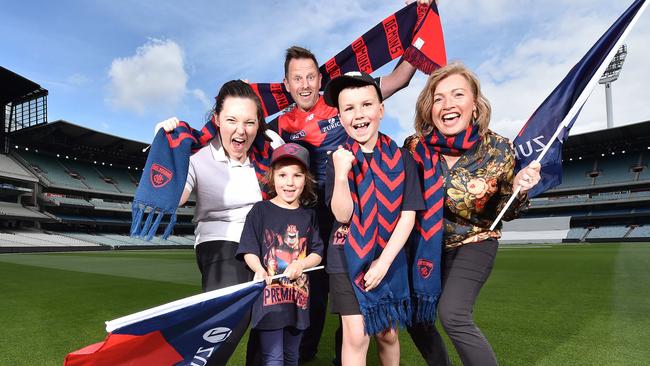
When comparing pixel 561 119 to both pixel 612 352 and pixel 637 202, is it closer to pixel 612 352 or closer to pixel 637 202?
pixel 612 352

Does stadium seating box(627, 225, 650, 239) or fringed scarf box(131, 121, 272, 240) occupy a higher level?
fringed scarf box(131, 121, 272, 240)

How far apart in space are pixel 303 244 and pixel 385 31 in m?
2.50

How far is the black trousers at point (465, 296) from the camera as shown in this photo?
2.01 metres

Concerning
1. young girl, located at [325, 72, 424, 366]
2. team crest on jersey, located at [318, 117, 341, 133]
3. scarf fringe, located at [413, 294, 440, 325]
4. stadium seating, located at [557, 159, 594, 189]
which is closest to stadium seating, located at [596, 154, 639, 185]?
stadium seating, located at [557, 159, 594, 189]

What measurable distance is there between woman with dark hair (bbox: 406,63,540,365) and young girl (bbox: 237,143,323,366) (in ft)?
2.22

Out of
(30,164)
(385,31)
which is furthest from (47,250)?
(385,31)

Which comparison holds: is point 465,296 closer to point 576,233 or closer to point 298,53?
point 298,53

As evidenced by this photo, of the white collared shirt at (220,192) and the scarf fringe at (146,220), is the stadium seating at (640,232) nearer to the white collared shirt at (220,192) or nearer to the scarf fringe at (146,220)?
the white collared shirt at (220,192)

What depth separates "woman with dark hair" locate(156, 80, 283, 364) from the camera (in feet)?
8.16

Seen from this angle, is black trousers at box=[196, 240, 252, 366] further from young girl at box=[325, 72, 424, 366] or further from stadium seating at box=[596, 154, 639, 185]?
stadium seating at box=[596, 154, 639, 185]

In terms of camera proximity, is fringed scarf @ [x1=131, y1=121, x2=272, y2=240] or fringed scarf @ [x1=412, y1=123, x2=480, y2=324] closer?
fringed scarf @ [x1=412, y1=123, x2=480, y2=324]

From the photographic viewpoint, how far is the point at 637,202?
3966cm

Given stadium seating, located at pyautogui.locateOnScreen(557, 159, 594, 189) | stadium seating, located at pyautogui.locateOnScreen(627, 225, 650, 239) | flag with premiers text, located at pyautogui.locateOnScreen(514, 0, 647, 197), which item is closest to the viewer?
flag with premiers text, located at pyautogui.locateOnScreen(514, 0, 647, 197)

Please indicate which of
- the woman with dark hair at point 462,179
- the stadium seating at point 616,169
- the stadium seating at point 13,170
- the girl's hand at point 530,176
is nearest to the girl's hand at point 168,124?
the woman with dark hair at point 462,179
